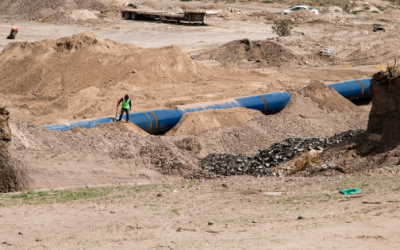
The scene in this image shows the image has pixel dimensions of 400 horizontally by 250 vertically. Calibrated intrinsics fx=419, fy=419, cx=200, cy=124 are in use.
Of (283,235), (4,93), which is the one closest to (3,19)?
(4,93)

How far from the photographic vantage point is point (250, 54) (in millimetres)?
28969

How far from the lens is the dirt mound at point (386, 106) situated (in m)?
10.9

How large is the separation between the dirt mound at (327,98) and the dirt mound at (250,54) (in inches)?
309

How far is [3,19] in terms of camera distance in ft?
125

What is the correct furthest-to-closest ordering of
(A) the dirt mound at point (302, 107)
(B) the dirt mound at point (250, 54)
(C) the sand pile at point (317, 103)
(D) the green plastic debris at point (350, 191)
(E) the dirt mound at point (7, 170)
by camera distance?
(B) the dirt mound at point (250, 54), (C) the sand pile at point (317, 103), (A) the dirt mound at point (302, 107), (E) the dirt mound at point (7, 170), (D) the green plastic debris at point (350, 191)

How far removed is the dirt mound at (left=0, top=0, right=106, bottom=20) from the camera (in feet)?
132

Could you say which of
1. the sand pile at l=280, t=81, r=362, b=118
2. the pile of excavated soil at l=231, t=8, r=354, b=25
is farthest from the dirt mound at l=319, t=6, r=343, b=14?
the sand pile at l=280, t=81, r=362, b=118

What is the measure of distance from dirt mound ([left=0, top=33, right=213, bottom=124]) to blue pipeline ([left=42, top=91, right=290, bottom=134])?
3.79 metres

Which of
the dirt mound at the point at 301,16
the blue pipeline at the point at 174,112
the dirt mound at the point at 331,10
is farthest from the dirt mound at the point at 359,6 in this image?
the blue pipeline at the point at 174,112

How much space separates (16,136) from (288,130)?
9.44 meters

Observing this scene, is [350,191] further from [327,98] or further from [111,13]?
[111,13]

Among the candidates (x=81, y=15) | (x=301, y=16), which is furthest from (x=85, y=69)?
(x=301, y=16)

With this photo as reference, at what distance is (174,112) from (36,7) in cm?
3180

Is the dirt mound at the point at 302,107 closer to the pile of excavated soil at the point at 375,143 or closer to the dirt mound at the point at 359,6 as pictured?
the pile of excavated soil at the point at 375,143
